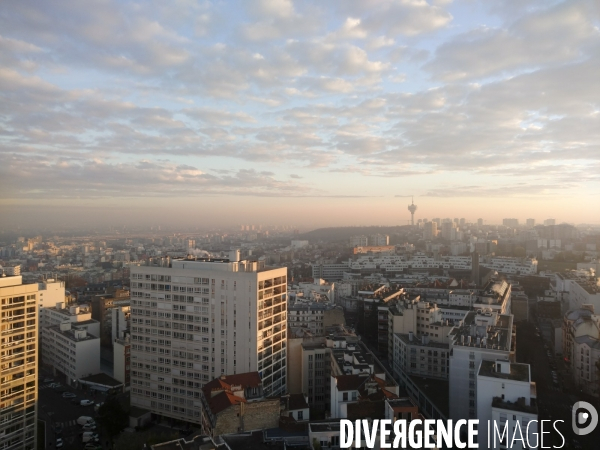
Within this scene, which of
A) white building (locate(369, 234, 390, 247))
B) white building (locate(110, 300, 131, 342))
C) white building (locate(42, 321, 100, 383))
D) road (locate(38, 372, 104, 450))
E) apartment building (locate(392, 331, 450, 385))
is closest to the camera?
road (locate(38, 372, 104, 450))

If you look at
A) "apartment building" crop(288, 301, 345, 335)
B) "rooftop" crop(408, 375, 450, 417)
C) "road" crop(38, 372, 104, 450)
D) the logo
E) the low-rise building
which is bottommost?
"road" crop(38, 372, 104, 450)

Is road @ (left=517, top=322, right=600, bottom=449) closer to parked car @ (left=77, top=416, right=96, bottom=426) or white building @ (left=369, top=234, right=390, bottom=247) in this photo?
parked car @ (left=77, top=416, right=96, bottom=426)

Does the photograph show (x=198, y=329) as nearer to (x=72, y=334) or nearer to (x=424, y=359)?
(x=424, y=359)

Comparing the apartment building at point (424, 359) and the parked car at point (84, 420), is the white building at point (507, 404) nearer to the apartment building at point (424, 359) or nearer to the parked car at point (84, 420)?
the apartment building at point (424, 359)

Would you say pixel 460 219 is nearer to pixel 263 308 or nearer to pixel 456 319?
pixel 456 319

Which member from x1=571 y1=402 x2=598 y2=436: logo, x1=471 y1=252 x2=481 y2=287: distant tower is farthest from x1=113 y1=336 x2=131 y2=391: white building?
x1=471 y1=252 x2=481 y2=287: distant tower

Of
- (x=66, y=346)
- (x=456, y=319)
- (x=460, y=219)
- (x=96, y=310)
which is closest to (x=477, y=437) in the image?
(x=456, y=319)
